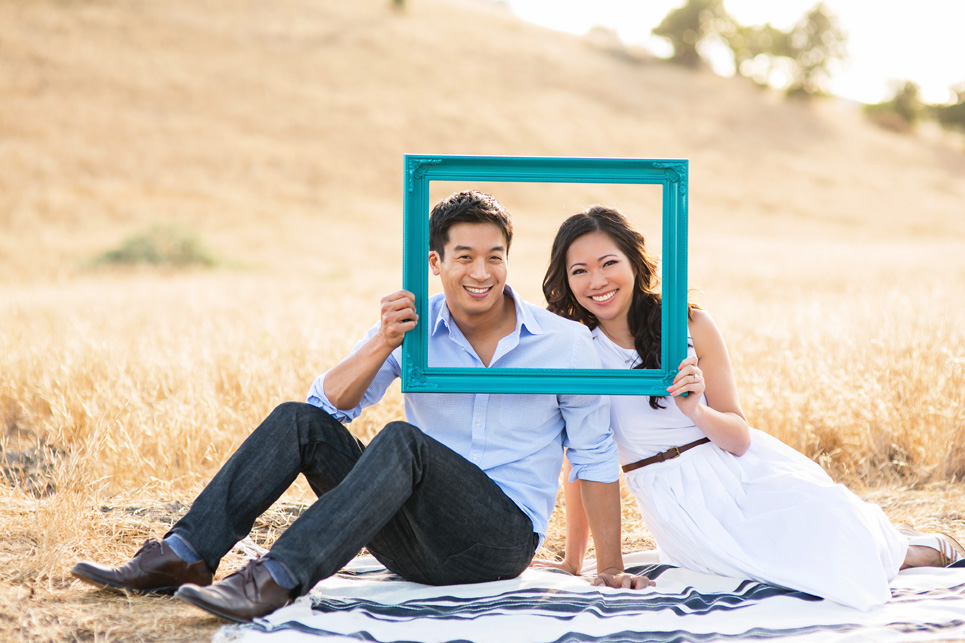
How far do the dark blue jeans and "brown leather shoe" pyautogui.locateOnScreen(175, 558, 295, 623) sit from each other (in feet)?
0.26

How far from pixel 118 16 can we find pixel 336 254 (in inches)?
938

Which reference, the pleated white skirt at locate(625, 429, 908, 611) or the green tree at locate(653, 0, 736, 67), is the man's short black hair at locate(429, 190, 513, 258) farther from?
the green tree at locate(653, 0, 736, 67)

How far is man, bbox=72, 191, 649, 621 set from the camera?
3037 millimetres

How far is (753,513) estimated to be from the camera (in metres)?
3.39

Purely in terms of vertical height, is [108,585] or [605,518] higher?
[605,518]

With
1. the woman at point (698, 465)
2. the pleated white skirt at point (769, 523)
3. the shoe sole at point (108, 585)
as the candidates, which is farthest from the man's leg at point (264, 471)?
the pleated white skirt at point (769, 523)

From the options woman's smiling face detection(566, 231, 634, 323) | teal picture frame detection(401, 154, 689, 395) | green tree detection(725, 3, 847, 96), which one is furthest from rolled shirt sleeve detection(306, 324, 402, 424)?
green tree detection(725, 3, 847, 96)

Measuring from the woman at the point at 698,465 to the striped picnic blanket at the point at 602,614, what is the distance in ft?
0.45

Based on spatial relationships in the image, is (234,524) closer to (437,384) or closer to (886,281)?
(437,384)

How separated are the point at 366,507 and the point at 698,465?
58.2 inches

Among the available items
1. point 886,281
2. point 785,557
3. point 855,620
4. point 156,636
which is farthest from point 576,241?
point 886,281

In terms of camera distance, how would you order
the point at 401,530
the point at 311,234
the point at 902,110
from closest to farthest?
the point at 401,530 → the point at 311,234 → the point at 902,110

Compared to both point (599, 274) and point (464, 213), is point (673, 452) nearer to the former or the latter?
point (599, 274)

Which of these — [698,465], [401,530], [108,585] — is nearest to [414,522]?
[401,530]
